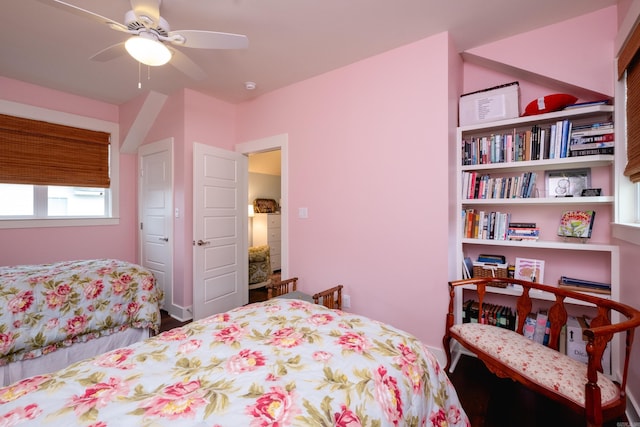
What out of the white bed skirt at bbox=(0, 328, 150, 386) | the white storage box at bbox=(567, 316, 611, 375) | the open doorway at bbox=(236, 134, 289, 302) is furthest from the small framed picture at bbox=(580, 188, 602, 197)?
the white bed skirt at bbox=(0, 328, 150, 386)

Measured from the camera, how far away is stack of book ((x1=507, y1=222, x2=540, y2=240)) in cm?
209

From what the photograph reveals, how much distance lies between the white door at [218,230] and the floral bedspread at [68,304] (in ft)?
1.87

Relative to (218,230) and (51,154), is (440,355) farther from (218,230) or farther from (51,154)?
(51,154)

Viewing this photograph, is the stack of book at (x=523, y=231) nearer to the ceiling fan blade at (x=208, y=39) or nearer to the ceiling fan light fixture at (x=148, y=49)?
the ceiling fan blade at (x=208, y=39)

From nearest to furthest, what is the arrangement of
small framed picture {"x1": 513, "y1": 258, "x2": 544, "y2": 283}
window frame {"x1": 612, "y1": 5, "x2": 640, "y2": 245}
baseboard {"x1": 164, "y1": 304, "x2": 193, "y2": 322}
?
window frame {"x1": 612, "y1": 5, "x2": 640, "y2": 245} < small framed picture {"x1": 513, "y1": 258, "x2": 544, "y2": 283} < baseboard {"x1": 164, "y1": 304, "x2": 193, "y2": 322}

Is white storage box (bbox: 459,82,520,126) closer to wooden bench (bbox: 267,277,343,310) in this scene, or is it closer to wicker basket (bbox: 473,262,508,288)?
wicker basket (bbox: 473,262,508,288)

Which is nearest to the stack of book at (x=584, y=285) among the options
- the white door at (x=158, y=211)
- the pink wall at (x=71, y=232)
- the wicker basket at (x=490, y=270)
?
the wicker basket at (x=490, y=270)

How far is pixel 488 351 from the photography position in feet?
5.29

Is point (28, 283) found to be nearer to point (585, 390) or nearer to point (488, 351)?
point (488, 351)

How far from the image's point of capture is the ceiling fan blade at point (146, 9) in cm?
145

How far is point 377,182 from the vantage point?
→ 2404mm

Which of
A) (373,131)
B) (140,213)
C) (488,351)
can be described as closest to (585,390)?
(488,351)

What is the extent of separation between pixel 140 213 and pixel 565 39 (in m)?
4.62

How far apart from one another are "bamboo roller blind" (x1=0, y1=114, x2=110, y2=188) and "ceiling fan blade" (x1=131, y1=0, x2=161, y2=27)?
2569 mm
